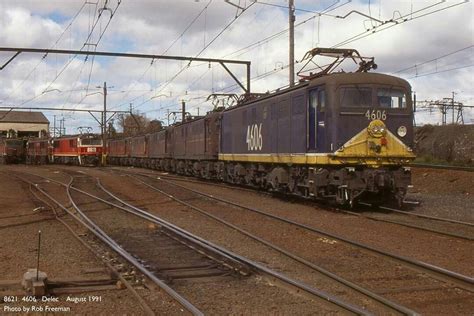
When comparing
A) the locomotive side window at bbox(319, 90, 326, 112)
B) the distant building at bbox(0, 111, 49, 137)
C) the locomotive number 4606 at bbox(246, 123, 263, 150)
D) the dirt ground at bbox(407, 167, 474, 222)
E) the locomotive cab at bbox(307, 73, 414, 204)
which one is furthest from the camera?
the distant building at bbox(0, 111, 49, 137)

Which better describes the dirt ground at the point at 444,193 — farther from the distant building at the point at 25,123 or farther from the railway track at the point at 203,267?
the distant building at the point at 25,123

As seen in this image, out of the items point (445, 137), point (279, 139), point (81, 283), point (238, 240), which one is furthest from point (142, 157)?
point (81, 283)

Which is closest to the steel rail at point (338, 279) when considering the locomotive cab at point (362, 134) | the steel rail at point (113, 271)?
the steel rail at point (113, 271)

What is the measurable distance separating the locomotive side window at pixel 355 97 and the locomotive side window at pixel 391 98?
1.07 ft

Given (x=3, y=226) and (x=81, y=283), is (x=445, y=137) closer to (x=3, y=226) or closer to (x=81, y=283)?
(x=3, y=226)

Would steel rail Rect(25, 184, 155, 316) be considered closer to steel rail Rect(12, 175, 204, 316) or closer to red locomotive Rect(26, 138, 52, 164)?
steel rail Rect(12, 175, 204, 316)

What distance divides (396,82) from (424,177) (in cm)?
1141

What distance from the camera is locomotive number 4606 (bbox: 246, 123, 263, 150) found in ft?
64.4

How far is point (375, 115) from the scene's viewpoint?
14.5 m

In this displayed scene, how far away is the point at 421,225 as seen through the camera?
12.2 metres

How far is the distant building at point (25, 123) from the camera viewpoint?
123m

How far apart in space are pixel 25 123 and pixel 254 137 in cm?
11875

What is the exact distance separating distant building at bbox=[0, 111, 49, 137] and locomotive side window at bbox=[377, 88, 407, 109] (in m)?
118

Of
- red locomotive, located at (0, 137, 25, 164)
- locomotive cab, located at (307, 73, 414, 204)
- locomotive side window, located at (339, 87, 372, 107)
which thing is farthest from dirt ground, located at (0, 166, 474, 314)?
red locomotive, located at (0, 137, 25, 164)
